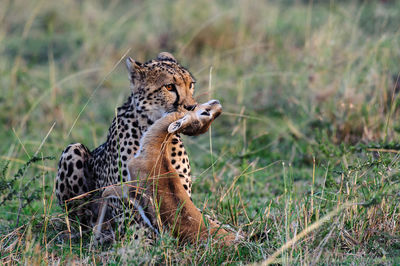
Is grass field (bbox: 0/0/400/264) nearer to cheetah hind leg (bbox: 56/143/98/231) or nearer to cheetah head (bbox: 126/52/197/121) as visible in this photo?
cheetah hind leg (bbox: 56/143/98/231)

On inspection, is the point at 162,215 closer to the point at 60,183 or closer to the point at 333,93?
the point at 60,183

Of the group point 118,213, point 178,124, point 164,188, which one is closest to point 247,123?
point 118,213

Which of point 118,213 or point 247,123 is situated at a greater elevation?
point 118,213

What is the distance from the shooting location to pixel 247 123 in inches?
233

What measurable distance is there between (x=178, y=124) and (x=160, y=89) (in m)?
0.75

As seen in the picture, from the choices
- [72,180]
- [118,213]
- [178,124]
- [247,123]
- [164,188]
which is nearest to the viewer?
[178,124]

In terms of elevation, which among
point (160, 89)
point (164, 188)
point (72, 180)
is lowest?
point (72, 180)

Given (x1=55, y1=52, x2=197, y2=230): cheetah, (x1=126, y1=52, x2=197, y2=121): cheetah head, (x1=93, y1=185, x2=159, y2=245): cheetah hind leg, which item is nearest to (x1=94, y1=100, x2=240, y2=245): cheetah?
(x1=93, y1=185, x2=159, y2=245): cheetah hind leg

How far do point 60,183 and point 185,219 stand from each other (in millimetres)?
1292

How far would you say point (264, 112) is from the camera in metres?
6.16

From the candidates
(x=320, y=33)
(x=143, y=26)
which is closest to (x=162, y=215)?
(x=320, y=33)

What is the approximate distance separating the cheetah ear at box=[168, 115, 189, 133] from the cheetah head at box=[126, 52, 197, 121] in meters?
0.59

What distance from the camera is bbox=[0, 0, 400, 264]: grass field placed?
3162 mm

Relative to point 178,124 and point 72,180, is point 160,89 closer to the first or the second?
point 178,124
